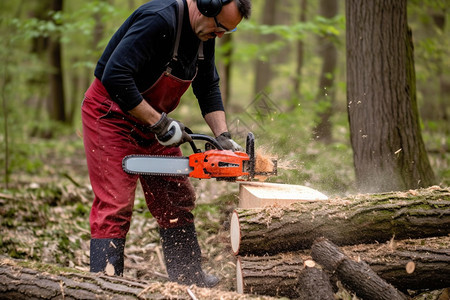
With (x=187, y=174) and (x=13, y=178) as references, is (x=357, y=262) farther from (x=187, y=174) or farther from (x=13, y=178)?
(x=13, y=178)

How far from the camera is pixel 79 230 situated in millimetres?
4023

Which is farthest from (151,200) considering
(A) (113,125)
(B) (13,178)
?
(B) (13,178)

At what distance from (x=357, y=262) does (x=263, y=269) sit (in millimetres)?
552

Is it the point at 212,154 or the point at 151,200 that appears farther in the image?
the point at 151,200

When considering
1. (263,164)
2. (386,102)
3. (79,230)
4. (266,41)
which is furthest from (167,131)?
(266,41)

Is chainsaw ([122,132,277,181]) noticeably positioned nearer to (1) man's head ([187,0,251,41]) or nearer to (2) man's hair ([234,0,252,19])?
(1) man's head ([187,0,251,41])

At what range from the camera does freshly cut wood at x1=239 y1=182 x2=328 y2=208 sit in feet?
8.63

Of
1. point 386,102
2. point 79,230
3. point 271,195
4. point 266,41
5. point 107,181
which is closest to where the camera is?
point 107,181

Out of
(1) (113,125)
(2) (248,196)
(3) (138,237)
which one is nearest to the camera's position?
(1) (113,125)

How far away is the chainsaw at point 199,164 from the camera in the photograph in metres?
2.57

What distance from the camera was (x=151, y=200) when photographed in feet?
9.80

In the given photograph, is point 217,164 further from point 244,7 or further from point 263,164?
point 244,7

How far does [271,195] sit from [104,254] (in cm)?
115

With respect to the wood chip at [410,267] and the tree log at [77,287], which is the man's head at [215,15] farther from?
the wood chip at [410,267]
